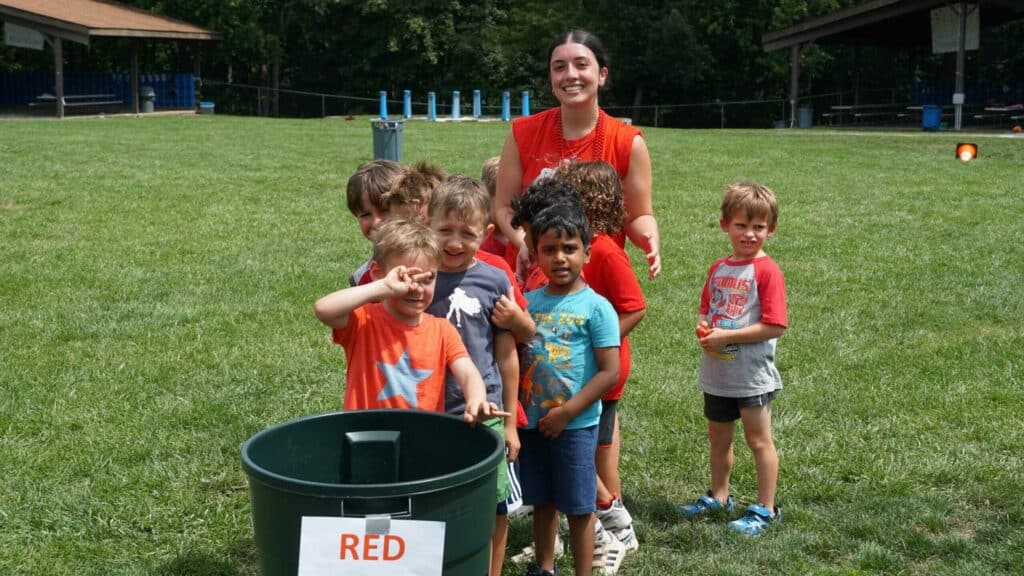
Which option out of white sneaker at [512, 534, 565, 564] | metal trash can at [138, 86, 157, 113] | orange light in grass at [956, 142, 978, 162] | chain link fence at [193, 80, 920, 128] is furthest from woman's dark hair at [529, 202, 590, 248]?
metal trash can at [138, 86, 157, 113]

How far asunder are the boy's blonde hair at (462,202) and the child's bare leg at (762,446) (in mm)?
1305

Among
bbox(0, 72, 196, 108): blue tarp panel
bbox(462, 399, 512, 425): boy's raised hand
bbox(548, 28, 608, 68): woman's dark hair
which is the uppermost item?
bbox(0, 72, 196, 108): blue tarp panel

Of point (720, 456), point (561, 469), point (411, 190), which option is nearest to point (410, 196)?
point (411, 190)

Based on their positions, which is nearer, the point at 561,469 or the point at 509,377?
the point at 509,377

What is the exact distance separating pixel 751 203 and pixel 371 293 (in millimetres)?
1593

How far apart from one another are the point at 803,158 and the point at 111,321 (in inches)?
512

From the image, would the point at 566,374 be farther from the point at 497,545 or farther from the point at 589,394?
the point at 497,545

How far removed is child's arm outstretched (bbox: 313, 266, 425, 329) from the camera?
2701 mm

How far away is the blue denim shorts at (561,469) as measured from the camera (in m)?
3.30

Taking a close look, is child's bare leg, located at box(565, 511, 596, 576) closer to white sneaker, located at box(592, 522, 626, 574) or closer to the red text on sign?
white sneaker, located at box(592, 522, 626, 574)

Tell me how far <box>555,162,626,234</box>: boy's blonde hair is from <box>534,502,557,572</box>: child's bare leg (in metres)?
0.89

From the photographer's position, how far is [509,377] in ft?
10.3

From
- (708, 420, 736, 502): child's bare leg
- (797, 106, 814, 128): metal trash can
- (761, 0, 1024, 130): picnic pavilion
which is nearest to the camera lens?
(708, 420, 736, 502): child's bare leg

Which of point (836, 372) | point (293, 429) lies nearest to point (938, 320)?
point (836, 372)
